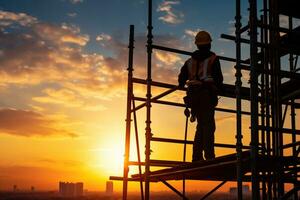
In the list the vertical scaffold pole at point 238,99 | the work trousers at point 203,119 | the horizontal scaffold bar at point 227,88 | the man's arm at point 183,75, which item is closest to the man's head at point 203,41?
the man's arm at point 183,75

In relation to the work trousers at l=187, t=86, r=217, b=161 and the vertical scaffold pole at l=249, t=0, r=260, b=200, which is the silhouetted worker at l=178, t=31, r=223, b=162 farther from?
the vertical scaffold pole at l=249, t=0, r=260, b=200

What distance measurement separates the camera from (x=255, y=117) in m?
6.14

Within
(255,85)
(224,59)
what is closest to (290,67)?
(224,59)

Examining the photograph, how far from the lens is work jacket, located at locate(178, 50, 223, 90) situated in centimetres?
802

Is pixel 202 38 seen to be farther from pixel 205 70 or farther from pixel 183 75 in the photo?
pixel 183 75

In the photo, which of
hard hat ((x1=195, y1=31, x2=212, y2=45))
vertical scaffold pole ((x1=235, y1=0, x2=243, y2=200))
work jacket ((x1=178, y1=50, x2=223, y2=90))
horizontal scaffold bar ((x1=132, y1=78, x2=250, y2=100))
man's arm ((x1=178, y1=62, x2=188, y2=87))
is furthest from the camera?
horizontal scaffold bar ((x1=132, y1=78, x2=250, y2=100))

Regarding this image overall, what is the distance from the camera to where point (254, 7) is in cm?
661

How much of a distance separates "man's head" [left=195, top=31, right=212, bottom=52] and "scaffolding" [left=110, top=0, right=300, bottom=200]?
72 cm

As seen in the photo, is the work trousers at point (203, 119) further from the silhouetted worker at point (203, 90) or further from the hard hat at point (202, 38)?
the hard hat at point (202, 38)

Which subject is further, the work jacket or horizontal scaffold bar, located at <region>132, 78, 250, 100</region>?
horizontal scaffold bar, located at <region>132, 78, 250, 100</region>

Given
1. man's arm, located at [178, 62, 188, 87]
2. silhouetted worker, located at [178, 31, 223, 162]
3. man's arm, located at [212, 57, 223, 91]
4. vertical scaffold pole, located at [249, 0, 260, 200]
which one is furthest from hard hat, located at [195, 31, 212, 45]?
vertical scaffold pole, located at [249, 0, 260, 200]

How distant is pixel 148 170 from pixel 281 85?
9.79ft

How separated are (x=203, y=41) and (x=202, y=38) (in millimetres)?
59

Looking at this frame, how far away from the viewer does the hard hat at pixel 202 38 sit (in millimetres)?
8227
